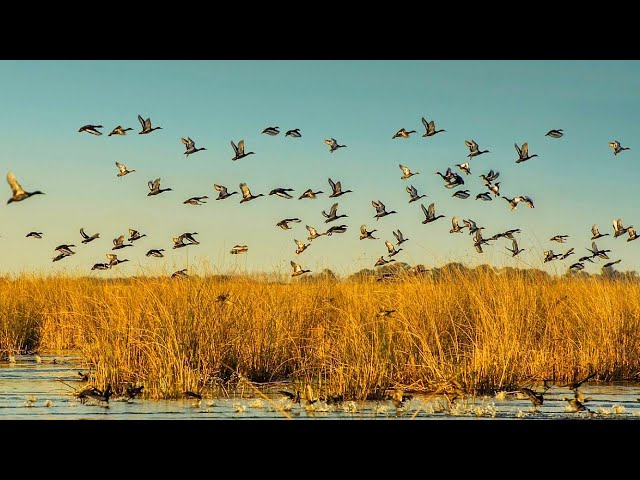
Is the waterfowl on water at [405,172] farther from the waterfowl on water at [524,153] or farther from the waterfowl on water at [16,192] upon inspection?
the waterfowl on water at [16,192]

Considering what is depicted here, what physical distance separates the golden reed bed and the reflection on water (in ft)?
1.92

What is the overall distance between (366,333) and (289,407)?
119 inches

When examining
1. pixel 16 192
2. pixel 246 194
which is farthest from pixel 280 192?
pixel 16 192

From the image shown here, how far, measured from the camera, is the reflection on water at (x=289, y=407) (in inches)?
446

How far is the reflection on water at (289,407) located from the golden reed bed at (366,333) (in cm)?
59

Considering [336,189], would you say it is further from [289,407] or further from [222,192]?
[289,407]

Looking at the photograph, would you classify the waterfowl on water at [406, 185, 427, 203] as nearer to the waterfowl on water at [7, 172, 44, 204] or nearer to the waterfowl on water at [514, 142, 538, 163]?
the waterfowl on water at [514, 142, 538, 163]

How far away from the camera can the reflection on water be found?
1133 centimetres

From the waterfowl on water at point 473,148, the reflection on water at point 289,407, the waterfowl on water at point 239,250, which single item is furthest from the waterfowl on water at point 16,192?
the waterfowl on water at point 473,148

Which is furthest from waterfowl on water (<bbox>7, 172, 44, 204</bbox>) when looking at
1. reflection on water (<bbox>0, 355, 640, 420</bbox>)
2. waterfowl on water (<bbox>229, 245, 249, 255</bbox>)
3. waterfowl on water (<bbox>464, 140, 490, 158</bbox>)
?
waterfowl on water (<bbox>464, 140, 490, 158</bbox>)
